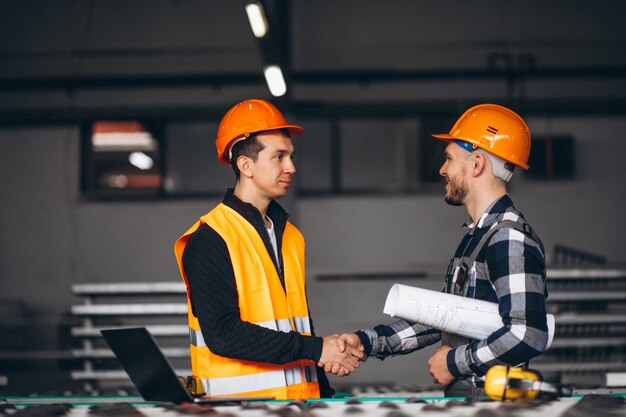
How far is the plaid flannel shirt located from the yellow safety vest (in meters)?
0.75

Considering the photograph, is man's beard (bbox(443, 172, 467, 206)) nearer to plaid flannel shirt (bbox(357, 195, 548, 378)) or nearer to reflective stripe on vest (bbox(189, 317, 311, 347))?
plaid flannel shirt (bbox(357, 195, 548, 378))

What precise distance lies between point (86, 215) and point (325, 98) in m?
4.01

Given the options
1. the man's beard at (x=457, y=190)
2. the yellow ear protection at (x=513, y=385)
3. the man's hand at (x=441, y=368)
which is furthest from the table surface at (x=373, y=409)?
the man's beard at (x=457, y=190)

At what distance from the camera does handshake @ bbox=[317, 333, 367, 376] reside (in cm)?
301

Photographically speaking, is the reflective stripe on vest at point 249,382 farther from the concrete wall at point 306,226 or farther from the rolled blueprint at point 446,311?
the concrete wall at point 306,226

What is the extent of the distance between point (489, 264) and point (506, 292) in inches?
5.8

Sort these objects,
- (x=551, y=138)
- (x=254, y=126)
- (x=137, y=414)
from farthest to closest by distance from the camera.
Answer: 1. (x=551, y=138)
2. (x=254, y=126)
3. (x=137, y=414)

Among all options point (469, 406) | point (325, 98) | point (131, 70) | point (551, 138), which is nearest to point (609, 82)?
point (551, 138)

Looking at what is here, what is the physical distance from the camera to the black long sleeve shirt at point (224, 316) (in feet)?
9.36

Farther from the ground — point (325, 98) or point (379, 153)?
point (325, 98)

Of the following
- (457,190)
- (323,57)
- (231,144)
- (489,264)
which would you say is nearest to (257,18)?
(231,144)

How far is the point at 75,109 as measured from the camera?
10.4 metres

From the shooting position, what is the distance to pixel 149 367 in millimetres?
2299

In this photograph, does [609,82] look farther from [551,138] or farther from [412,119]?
[412,119]
